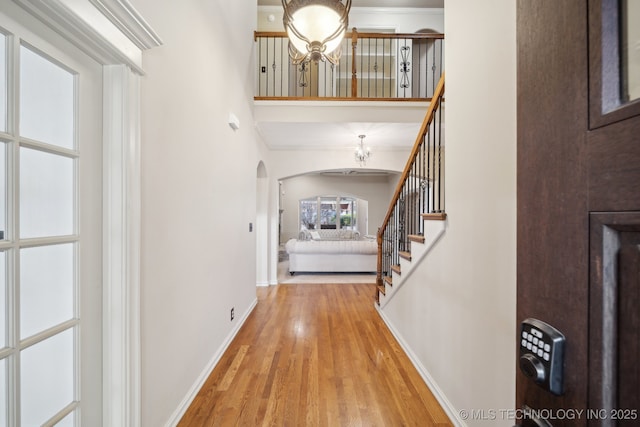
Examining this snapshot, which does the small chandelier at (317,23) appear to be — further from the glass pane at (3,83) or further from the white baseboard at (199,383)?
the white baseboard at (199,383)

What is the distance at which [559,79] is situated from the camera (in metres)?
0.48

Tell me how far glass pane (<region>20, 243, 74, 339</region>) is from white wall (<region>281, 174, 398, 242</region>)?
9.12 meters

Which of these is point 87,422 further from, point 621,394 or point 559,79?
point 559,79

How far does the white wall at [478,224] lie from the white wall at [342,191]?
8229 millimetres

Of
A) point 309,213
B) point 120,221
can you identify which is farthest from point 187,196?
point 309,213

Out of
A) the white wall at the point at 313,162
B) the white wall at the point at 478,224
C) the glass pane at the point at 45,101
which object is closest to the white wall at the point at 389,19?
the white wall at the point at 313,162

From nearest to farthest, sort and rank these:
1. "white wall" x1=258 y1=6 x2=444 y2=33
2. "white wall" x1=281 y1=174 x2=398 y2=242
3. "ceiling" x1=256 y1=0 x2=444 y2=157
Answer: "ceiling" x1=256 y1=0 x2=444 y2=157, "white wall" x1=258 y1=6 x2=444 y2=33, "white wall" x1=281 y1=174 x2=398 y2=242

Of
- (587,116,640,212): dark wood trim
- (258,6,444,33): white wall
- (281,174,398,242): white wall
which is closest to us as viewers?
(587,116,640,212): dark wood trim

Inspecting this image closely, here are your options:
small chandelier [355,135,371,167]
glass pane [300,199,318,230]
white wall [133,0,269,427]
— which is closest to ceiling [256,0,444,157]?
small chandelier [355,135,371,167]

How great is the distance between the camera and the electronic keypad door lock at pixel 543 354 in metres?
0.48

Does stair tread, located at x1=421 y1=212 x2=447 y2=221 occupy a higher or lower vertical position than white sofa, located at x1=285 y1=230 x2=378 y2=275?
higher

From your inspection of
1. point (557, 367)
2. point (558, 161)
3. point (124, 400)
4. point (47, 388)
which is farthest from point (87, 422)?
point (558, 161)

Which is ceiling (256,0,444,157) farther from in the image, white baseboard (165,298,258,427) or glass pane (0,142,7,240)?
glass pane (0,142,7,240)

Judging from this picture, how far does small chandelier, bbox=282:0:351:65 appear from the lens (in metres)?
1.82
